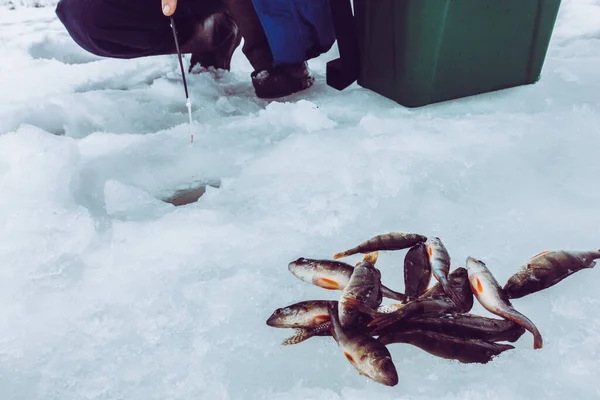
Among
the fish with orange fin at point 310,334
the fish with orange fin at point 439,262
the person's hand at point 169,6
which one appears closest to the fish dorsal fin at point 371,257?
the fish with orange fin at point 439,262

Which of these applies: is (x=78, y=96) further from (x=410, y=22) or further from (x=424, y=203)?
(x=424, y=203)

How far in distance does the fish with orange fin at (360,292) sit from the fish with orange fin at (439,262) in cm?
13

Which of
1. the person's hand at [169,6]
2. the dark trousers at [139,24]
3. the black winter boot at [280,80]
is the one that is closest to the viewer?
the person's hand at [169,6]

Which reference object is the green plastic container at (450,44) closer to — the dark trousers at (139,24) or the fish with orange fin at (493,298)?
the dark trousers at (139,24)

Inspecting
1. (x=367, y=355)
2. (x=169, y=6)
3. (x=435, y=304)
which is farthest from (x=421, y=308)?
(x=169, y=6)

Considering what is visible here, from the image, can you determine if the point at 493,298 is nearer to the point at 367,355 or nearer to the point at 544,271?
the point at 544,271

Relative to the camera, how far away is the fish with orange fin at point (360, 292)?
88 centimetres

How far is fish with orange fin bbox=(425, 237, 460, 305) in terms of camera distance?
0.93 metres

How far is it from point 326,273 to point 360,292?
0.41 feet

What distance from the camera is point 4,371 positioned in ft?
2.93

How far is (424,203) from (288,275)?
0.51m

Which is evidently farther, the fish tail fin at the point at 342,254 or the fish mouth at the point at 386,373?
the fish tail fin at the point at 342,254

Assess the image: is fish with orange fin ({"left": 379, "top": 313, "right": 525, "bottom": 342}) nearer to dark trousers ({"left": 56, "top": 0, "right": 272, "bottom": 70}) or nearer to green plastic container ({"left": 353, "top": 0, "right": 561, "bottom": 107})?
green plastic container ({"left": 353, "top": 0, "right": 561, "bottom": 107})

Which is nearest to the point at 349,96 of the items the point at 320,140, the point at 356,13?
the point at 356,13
